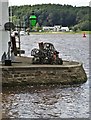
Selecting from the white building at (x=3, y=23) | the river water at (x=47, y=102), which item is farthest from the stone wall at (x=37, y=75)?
the white building at (x=3, y=23)

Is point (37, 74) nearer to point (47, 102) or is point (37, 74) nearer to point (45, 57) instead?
point (45, 57)

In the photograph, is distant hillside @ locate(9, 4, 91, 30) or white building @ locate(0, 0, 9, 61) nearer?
white building @ locate(0, 0, 9, 61)

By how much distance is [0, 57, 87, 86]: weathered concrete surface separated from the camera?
910 inches

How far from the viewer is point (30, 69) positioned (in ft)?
76.7

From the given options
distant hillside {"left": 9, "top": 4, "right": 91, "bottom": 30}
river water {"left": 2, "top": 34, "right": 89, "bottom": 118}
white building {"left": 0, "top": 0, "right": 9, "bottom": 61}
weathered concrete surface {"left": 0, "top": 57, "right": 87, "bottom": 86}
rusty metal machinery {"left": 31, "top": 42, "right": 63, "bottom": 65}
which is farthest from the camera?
distant hillside {"left": 9, "top": 4, "right": 91, "bottom": 30}

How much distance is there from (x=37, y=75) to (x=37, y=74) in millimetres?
67

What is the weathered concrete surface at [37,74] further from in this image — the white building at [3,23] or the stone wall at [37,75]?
the white building at [3,23]

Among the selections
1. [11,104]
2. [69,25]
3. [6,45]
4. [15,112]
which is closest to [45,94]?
[11,104]

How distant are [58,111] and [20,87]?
5.86m

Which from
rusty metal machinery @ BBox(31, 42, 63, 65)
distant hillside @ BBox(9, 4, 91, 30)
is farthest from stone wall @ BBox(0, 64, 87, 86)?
distant hillside @ BBox(9, 4, 91, 30)

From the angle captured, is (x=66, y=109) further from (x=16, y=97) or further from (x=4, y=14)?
(x=4, y=14)

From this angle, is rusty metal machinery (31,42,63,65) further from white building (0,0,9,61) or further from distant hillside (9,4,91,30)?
distant hillside (9,4,91,30)

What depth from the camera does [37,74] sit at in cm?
2331

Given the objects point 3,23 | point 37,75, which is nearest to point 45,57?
point 37,75
